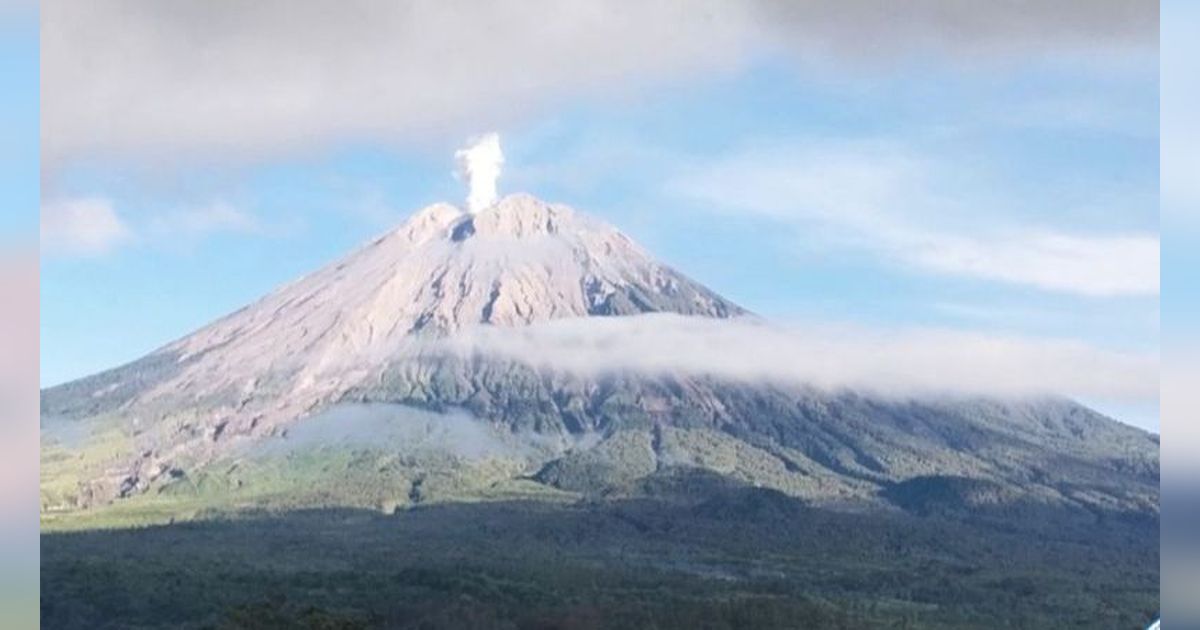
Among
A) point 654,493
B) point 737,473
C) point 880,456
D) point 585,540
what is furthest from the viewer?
point 880,456

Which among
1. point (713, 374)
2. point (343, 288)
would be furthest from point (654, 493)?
point (343, 288)

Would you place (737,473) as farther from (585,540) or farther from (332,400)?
(332,400)

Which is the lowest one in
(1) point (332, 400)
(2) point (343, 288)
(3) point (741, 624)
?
(3) point (741, 624)

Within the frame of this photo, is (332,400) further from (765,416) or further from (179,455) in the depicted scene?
(765,416)

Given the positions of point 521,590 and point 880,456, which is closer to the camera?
point 521,590

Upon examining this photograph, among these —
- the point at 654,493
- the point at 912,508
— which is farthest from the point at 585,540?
the point at 912,508

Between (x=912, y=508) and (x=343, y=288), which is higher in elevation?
(x=343, y=288)

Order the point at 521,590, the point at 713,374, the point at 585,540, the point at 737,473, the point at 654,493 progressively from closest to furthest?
the point at 521,590 < the point at 585,540 < the point at 654,493 < the point at 737,473 < the point at 713,374
